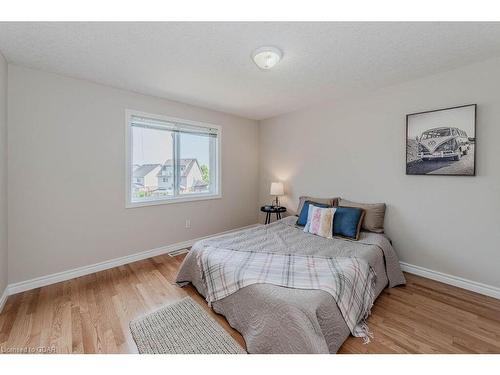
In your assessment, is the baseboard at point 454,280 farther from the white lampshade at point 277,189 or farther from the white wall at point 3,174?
the white wall at point 3,174

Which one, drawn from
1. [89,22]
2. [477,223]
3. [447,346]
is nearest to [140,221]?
[89,22]

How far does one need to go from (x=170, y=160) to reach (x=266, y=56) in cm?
217

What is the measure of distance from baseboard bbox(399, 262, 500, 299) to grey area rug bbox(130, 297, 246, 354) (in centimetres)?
232

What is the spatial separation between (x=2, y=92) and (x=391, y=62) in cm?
367

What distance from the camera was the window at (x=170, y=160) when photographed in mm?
3030

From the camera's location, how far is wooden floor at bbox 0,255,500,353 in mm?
1527

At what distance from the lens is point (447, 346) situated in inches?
59.8

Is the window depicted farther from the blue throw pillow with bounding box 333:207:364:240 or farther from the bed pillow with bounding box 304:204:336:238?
the blue throw pillow with bounding box 333:207:364:240

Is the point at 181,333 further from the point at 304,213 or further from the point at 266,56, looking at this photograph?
the point at 266,56

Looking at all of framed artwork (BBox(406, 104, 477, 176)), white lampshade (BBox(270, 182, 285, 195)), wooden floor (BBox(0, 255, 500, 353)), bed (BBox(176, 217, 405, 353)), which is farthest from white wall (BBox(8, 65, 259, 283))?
framed artwork (BBox(406, 104, 477, 176))

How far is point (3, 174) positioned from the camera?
2.08 m

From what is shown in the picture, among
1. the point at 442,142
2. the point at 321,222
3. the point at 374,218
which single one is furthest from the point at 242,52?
the point at 374,218

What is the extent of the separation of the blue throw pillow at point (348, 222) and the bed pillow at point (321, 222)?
6 centimetres
